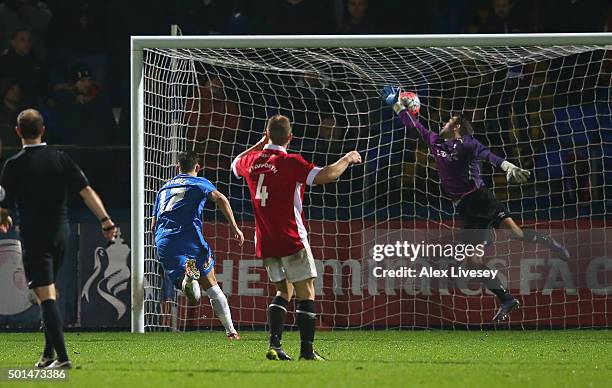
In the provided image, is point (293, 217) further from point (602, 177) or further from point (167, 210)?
point (602, 177)

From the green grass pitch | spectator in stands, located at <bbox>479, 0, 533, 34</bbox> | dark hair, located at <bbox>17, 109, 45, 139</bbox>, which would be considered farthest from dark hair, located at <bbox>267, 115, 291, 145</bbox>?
spectator in stands, located at <bbox>479, 0, 533, 34</bbox>

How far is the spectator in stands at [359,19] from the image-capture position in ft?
55.1

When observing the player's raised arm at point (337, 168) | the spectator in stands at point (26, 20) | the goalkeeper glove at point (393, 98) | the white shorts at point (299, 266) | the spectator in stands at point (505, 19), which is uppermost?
the spectator in stands at point (26, 20)

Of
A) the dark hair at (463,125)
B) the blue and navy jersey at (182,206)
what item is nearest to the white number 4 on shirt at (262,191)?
the blue and navy jersey at (182,206)

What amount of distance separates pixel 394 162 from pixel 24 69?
5163 millimetres

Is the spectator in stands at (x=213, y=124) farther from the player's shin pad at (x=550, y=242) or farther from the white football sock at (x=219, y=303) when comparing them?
the player's shin pad at (x=550, y=242)

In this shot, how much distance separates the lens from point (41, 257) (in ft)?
27.8

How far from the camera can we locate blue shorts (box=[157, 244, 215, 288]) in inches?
499

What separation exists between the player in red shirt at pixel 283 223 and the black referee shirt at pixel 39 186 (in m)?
1.57

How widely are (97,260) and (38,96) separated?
3489 millimetres

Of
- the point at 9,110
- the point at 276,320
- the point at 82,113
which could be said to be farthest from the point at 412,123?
the point at 9,110

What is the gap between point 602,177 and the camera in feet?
47.7

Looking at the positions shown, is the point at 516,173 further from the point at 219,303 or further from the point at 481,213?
the point at 219,303

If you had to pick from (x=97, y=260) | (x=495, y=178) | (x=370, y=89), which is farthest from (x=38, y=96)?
(x=495, y=178)
